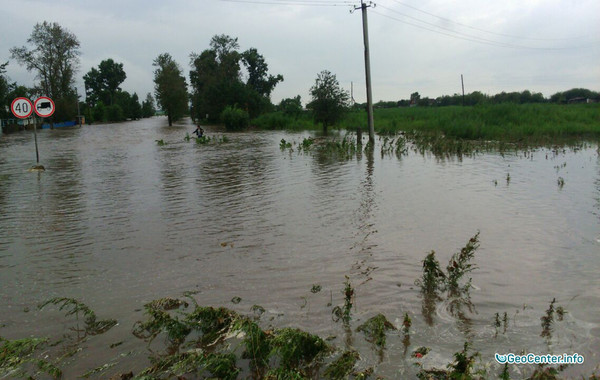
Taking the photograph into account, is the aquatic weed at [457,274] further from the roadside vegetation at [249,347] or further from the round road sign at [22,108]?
the round road sign at [22,108]

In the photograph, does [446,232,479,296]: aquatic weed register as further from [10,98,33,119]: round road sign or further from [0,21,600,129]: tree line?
[0,21,600,129]: tree line

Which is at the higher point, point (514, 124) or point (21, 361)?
point (514, 124)

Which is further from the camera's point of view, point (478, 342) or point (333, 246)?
point (333, 246)

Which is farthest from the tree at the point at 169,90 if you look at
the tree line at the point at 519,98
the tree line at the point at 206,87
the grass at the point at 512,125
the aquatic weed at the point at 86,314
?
the aquatic weed at the point at 86,314

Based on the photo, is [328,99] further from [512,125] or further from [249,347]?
[249,347]

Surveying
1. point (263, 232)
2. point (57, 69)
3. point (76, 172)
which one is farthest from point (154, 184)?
point (57, 69)

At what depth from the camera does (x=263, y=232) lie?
775 cm

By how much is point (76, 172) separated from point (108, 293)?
13314 mm

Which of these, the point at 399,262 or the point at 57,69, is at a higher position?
the point at 57,69

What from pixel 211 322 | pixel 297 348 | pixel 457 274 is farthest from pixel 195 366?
pixel 457 274

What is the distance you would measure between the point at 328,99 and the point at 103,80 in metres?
100

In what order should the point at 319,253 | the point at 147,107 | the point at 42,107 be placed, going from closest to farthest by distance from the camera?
the point at 319,253 < the point at 42,107 < the point at 147,107

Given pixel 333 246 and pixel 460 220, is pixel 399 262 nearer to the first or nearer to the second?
pixel 333 246

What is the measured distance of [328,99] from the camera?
37.0 meters
